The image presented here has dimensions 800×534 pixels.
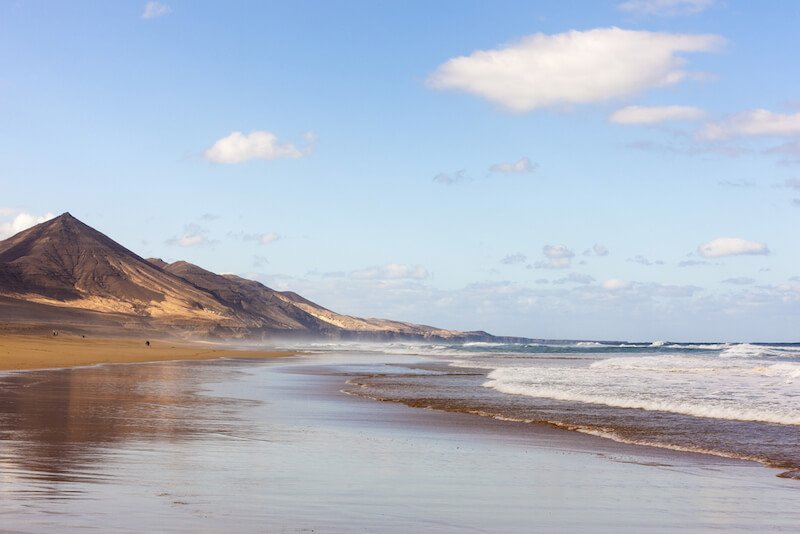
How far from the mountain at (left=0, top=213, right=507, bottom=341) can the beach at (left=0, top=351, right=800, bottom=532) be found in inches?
3224

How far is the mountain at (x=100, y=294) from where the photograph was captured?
113 meters

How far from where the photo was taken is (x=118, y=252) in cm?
15050

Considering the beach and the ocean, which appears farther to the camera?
the ocean

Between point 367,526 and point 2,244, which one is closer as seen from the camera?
point 367,526

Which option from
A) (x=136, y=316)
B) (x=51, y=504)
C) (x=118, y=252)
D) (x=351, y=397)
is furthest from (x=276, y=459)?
(x=118, y=252)

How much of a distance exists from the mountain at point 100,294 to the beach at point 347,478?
81897mm

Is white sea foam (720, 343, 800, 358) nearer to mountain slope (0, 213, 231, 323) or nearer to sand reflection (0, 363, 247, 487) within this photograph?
sand reflection (0, 363, 247, 487)

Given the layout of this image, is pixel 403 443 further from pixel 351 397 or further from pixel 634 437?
pixel 351 397

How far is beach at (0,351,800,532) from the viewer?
7.62 metres

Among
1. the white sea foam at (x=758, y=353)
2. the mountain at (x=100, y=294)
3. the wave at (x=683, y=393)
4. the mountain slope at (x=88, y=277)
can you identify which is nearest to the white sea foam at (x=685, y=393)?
the wave at (x=683, y=393)

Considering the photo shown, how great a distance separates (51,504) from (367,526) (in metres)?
2.95

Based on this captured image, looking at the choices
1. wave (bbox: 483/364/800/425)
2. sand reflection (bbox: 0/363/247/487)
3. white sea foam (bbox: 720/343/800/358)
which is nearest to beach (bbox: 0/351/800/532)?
sand reflection (bbox: 0/363/247/487)

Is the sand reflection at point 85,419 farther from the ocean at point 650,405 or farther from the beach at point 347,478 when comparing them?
the ocean at point 650,405

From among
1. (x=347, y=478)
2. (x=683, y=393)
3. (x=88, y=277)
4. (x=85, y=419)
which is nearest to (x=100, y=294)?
(x=88, y=277)
